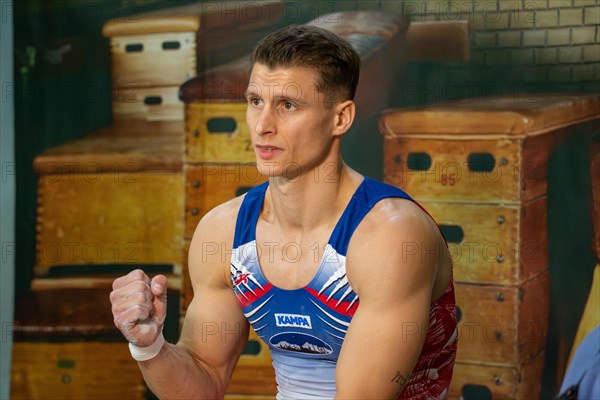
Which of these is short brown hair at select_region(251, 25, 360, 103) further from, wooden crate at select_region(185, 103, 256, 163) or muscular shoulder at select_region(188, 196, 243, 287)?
wooden crate at select_region(185, 103, 256, 163)

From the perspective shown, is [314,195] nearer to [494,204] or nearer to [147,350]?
[147,350]

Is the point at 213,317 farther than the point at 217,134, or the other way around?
the point at 217,134

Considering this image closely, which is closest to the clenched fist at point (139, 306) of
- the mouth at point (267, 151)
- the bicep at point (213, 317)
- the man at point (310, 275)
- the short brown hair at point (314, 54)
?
the man at point (310, 275)

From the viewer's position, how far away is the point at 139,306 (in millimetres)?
2213

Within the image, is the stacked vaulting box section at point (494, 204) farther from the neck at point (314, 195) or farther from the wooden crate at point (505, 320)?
the neck at point (314, 195)

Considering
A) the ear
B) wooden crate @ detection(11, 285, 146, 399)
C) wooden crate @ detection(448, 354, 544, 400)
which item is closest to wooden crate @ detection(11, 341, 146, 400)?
wooden crate @ detection(11, 285, 146, 399)

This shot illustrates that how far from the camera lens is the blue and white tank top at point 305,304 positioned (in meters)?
2.35

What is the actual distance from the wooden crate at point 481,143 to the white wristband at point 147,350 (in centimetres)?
151

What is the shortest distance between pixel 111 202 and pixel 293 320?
1.73 meters

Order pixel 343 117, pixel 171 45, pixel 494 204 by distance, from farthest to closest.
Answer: pixel 171 45 → pixel 494 204 → pixel 343 117

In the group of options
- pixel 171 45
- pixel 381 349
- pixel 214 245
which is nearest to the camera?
pixel 381 349

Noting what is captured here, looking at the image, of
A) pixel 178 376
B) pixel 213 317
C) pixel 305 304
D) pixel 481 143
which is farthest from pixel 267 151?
pixel 481 143

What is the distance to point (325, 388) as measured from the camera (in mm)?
2459

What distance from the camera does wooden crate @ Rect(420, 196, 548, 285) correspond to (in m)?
3.47
